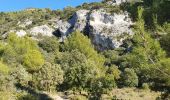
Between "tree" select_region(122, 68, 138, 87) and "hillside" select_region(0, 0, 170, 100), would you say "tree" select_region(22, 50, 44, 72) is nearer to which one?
"hillside" select_region(0, 0, 170, 100)

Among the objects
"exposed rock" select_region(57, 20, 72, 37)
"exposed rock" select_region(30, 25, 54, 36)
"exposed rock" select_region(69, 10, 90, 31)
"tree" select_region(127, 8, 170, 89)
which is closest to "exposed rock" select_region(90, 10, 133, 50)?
"exposed rock" select_region(69, 10, 90, 31)

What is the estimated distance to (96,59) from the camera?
77.0 metres

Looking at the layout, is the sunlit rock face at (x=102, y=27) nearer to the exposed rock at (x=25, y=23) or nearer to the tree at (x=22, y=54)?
the exposed rock at (x=25, y=23)

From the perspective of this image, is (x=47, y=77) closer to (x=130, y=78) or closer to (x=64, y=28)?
(x=130, y=78)

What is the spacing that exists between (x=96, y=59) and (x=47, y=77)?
2473cm

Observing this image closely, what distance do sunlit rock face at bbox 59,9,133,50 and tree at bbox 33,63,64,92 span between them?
55.0m

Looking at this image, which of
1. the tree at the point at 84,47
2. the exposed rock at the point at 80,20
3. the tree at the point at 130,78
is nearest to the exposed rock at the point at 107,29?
the exposed rock at the point at 80,20

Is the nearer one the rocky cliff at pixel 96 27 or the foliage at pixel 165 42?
the foliage at pixel 165 42

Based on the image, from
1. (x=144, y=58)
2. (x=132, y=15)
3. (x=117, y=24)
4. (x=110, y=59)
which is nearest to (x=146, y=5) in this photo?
A: (x=132, y=15)

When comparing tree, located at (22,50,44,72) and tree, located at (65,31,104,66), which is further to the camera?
tree, located at (65,31,104,66)

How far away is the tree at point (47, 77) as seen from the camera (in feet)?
175

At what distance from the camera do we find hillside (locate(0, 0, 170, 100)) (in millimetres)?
24122

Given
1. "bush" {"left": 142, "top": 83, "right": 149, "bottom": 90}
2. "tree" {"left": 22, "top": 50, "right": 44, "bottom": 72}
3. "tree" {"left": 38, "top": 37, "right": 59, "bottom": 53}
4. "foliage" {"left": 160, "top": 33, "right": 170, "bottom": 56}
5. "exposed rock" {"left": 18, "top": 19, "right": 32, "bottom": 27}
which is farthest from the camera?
"exposed rock" {"left": 18, "top": 19, "right": 32, "bottom": 27}

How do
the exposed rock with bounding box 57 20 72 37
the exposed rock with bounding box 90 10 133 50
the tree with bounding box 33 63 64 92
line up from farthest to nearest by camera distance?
the exposed rock with bounding box 57 20 72 37
the exposed rock with bounding box 90 10 133 50
the tree with bounding box 33 63 64 92
